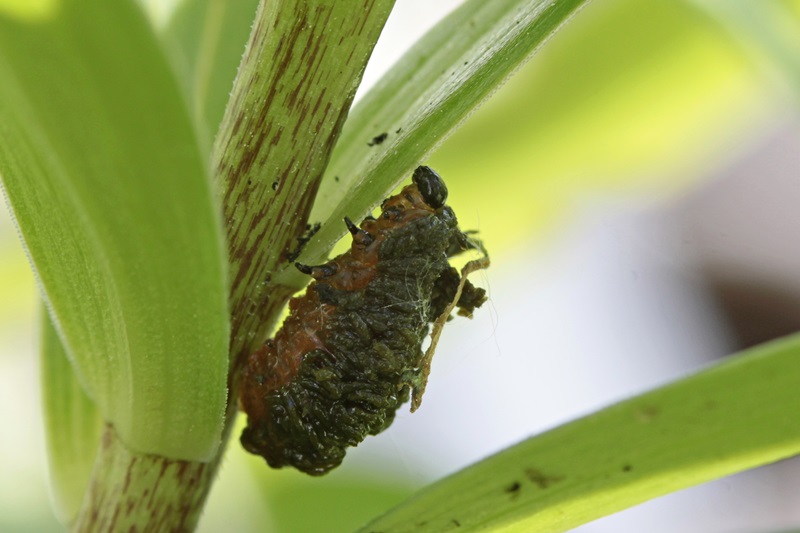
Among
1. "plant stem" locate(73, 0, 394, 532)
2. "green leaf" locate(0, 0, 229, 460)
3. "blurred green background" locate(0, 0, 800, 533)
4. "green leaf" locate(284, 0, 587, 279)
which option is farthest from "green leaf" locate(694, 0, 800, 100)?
"green leaf" locate(0, 0, 229, 460)

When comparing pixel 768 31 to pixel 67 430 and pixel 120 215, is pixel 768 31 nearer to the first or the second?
pixel 120 215

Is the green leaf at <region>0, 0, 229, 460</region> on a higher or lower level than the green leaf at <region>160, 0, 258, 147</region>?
lower

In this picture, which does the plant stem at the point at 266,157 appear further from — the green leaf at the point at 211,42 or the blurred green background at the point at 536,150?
the blurred green background at the point at 536,150

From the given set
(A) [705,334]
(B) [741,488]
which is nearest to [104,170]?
(A) [705,334]

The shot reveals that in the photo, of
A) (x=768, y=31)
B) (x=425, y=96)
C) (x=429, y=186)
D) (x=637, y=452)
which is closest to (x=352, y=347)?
(x=429, y=186)

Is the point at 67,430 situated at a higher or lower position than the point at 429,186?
lower

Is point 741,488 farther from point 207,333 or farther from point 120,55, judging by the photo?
point 120,55

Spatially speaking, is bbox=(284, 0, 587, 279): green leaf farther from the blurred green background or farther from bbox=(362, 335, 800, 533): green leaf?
the blurred green background
